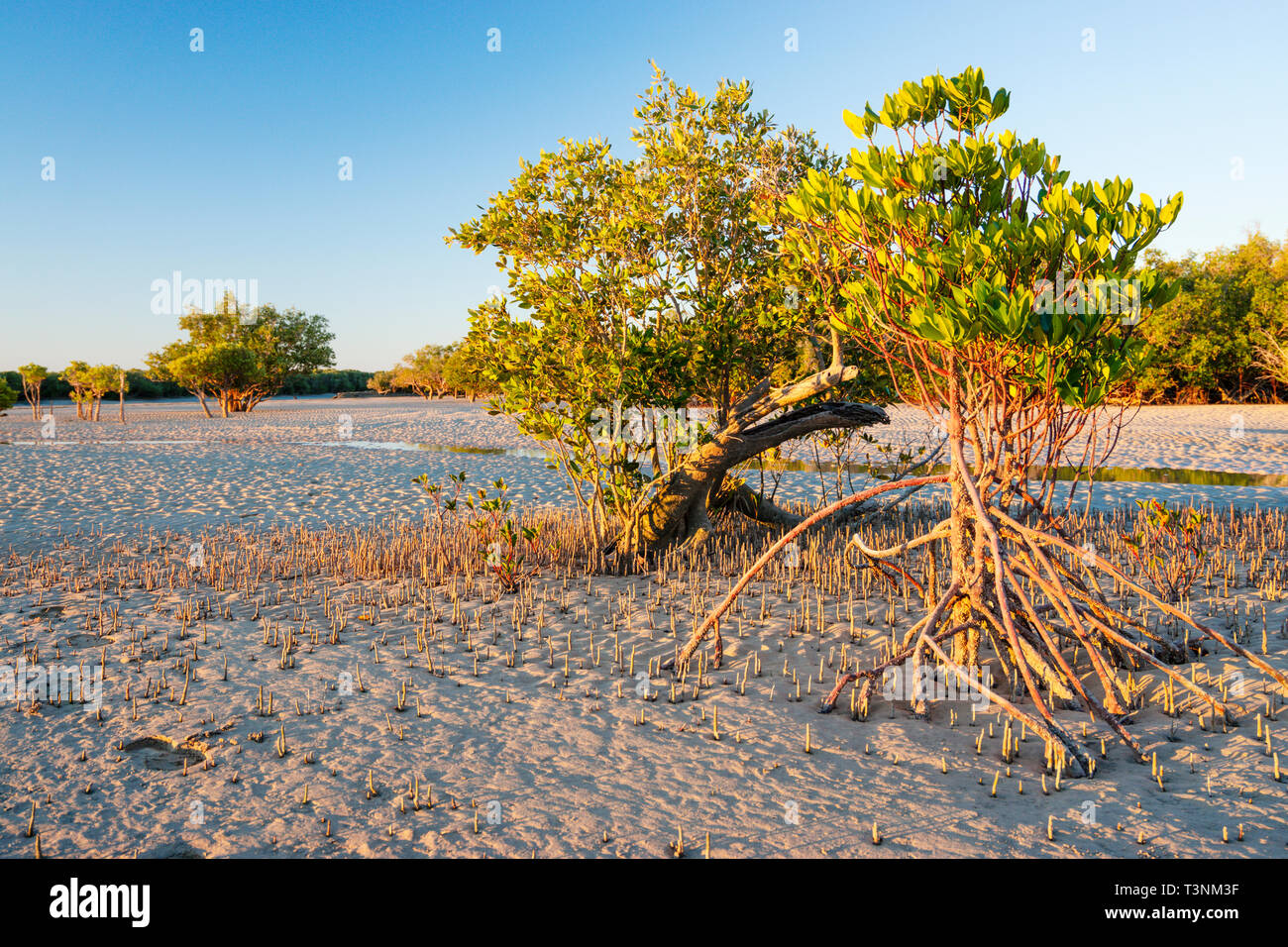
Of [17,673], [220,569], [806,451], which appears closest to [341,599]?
[220,569]

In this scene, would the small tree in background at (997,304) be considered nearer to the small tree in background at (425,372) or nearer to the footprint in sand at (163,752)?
the footprint in sand at (163,752)

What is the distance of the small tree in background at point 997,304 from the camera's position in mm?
3318

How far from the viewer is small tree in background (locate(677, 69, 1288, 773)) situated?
332cm

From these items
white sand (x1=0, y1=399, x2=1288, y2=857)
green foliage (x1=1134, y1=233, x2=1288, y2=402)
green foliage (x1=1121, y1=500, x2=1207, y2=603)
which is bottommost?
white sand (x1=0, y1=399, x2=1288, y2=857)

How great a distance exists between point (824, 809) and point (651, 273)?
541 cm

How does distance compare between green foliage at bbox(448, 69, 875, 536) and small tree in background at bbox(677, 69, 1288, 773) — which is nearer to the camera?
small tree in background at bbox(677, 69, 1288, 773)

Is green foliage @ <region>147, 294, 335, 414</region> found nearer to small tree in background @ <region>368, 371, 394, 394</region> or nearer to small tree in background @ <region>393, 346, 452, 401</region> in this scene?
small tree in background @ <region>393, 346, 452, 401</region>

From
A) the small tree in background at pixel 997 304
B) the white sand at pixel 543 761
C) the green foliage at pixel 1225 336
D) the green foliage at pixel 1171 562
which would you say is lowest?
the white sand at pixel 543 761

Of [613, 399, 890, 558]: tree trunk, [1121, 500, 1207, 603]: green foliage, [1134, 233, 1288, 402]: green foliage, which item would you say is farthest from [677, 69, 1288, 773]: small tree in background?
[1134, 233, 1288, 402]: green foliage

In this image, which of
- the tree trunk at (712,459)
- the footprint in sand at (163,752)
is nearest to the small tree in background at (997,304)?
the tree trunk at (712,459)

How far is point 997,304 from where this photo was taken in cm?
319

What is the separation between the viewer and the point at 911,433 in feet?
82.7

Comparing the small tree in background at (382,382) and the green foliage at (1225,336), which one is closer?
the green foliage at (1225,336)

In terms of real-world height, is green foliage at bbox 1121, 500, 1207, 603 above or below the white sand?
above
